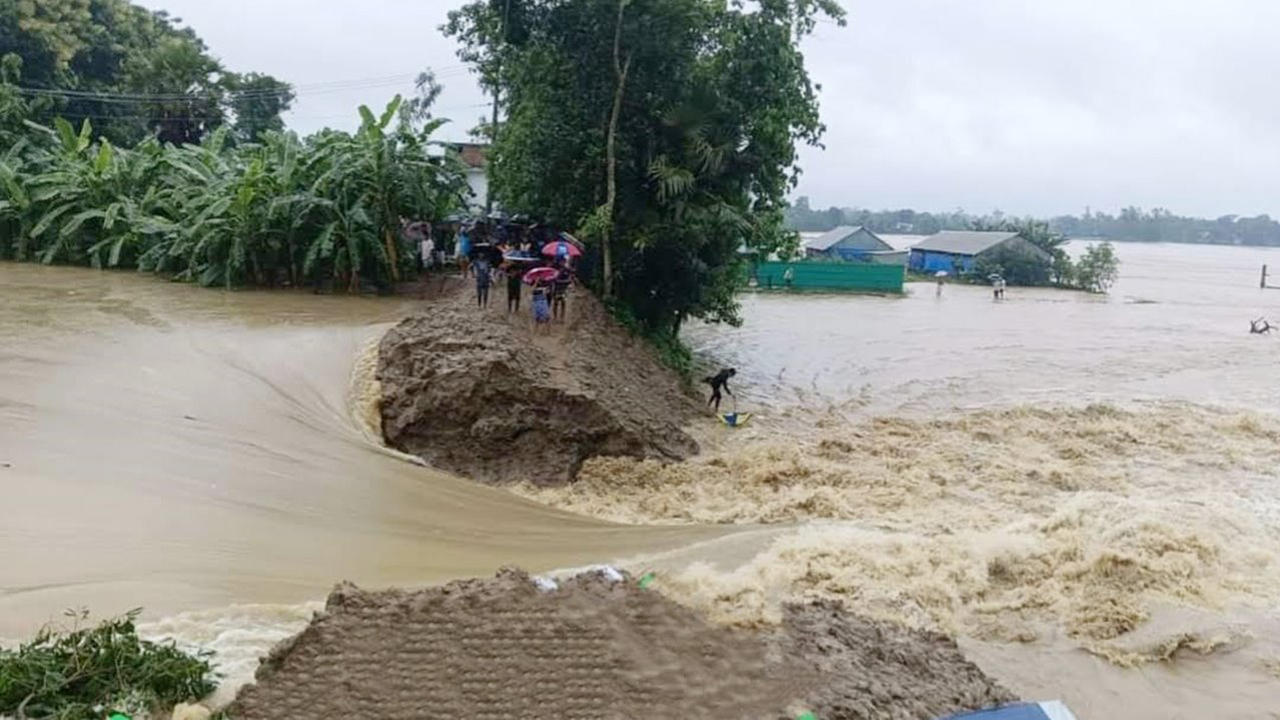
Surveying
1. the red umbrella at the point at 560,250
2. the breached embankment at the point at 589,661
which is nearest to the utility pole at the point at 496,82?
the red umbrella at the point at 560,250

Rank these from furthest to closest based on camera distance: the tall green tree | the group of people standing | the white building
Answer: the tall green tree → the white building → the group of people standing

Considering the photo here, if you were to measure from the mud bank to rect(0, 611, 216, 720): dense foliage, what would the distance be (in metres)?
0.37

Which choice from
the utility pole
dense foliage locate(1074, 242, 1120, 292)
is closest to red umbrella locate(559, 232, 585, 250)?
the utility pole

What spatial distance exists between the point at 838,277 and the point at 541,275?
30.4 m

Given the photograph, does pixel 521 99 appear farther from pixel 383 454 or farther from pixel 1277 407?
pixel 1277 407

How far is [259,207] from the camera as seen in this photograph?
696 inches

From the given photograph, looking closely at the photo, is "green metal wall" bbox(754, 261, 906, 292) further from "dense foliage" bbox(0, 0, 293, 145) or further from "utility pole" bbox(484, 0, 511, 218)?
"dense foliage" bbox(0, 0, 293, 145)

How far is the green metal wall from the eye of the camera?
4003cm

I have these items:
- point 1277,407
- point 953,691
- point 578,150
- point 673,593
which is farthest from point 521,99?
point 1277,407

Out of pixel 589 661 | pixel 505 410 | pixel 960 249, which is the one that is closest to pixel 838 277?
pixel 960 249

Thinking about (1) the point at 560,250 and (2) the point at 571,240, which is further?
(2) the point at 571,240

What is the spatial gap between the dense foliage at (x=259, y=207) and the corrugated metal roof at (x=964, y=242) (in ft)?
126

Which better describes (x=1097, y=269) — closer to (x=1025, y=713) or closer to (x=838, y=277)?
(x=838, y=277)

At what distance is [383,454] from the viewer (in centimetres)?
983
